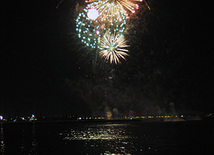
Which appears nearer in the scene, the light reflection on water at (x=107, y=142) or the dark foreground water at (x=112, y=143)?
the dark foreground water at (x=112, y=143)

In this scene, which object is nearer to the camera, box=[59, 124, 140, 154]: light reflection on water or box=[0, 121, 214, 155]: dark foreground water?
box=[0, 121, 214, 155]: dark foreground water

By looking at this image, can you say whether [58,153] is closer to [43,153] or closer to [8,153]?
[43,153]

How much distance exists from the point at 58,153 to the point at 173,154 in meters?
11.1

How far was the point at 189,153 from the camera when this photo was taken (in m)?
23.1

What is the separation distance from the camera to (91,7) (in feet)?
74.6

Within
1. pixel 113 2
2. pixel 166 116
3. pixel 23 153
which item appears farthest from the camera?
pixel 166 116

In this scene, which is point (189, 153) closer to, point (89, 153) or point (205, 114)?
point (89, 153)

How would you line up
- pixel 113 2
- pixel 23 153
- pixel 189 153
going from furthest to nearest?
pixel 23 153
pixel 189 153
pixel 113 2

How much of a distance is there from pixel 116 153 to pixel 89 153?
9.34 feet

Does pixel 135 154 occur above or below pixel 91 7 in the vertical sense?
below

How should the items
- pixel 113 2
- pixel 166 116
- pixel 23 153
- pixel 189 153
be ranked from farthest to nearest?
pixel 166 116, pixel 23 153, pixel 189 153, pixel 113 2

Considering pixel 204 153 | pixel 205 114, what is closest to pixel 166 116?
pixel 205 114

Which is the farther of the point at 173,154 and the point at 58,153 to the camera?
the point at 58,153

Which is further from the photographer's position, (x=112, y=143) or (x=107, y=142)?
(x=107, y=142)
